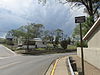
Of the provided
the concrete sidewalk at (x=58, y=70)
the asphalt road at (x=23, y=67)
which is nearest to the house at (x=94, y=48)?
the concrete sidewalk at (x=58, y=70)

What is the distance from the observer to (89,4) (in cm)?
4022

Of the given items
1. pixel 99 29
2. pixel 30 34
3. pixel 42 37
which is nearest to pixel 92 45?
pixel 99 29

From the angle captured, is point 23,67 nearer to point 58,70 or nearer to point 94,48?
point 58,70

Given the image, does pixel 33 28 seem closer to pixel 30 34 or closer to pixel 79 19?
pixel 30 34

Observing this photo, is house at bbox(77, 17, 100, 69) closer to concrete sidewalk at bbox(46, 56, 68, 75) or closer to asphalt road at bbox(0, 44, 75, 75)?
concrete sidewalk at bbox(46, 56, 68, 75)

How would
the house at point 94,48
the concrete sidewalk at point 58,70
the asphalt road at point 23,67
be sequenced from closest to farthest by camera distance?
the concrete sidewalk at point 58,70 < the asphalt road at point 23,67 < the house at point 94,48

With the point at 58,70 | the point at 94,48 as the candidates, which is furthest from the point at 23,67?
the point at 94,48

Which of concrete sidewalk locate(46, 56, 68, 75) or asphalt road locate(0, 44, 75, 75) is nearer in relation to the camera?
concrete sidewalk locate(46, 56, 68, 75)

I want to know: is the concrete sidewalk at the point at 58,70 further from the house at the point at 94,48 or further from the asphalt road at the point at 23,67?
the house at the point at 94,48

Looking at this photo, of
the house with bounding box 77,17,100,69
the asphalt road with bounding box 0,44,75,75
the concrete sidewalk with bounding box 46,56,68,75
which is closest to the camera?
the concrete sidewalk with bounding box 46,56,68,75

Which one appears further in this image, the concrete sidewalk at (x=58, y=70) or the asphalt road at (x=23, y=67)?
the asphalt road at (x=23, y=67)

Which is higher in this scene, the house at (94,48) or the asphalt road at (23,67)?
the house at (94,48)

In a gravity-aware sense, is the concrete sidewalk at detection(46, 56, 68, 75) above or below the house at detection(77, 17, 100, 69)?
below

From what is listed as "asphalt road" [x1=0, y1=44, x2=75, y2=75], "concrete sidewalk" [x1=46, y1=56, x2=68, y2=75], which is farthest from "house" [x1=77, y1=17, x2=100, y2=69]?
"asphalt road" [x1=0, y1=44, x2=75, y2=75]
